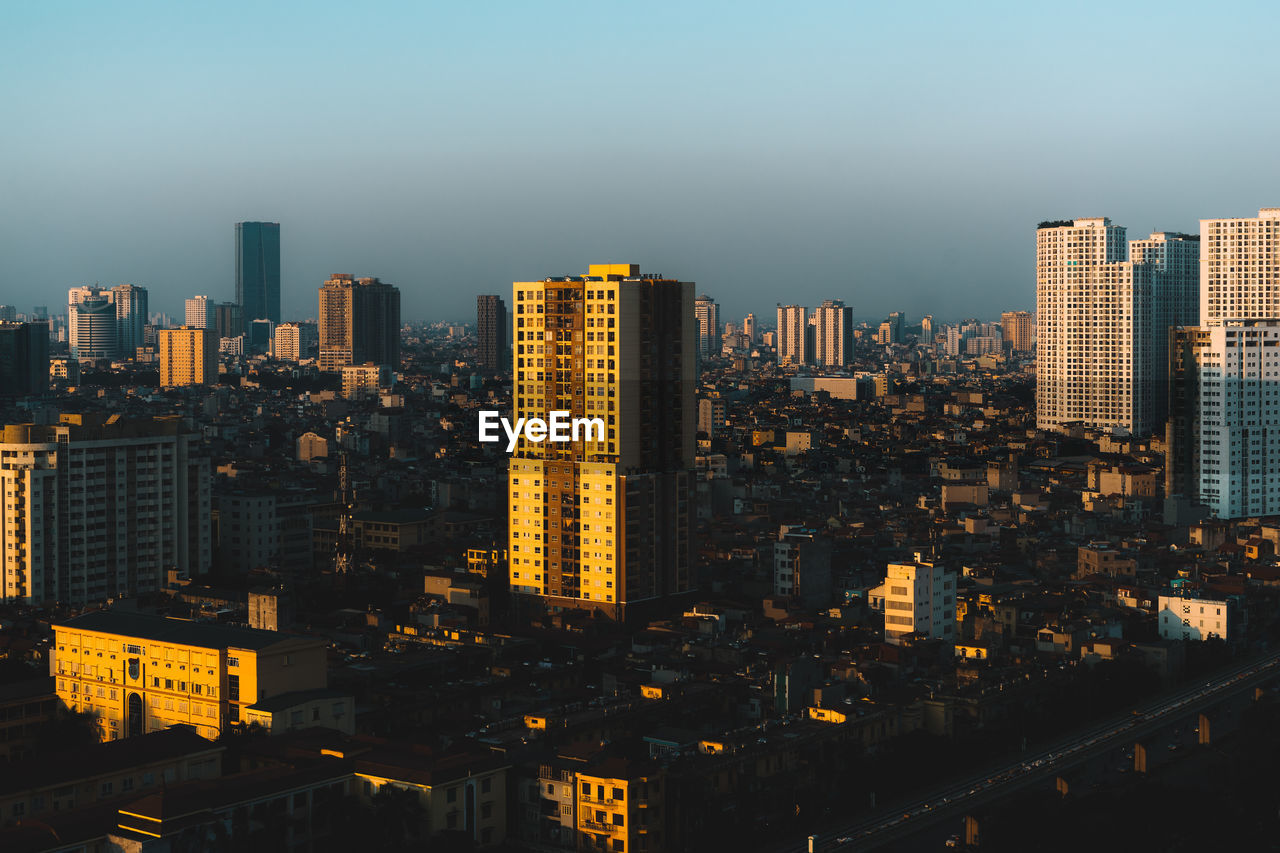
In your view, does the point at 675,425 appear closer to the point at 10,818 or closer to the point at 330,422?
the point at 10,818

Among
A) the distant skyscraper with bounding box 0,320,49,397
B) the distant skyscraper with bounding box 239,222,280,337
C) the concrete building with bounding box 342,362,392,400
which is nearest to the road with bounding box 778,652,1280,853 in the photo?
the distant skyscraper with bounding box 0,320,49,397

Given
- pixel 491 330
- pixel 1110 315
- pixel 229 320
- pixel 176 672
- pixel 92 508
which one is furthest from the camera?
pixel 229 320

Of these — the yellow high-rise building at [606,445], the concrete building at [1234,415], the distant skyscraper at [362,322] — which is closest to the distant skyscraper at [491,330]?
the distant skyscraper at [362,322]

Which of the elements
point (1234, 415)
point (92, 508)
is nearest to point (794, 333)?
point (1234, 415)

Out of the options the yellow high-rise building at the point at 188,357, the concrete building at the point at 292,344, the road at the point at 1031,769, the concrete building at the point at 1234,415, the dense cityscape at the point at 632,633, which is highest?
the concrete building at the point at 292,344

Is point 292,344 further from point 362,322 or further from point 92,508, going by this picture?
point 92,508

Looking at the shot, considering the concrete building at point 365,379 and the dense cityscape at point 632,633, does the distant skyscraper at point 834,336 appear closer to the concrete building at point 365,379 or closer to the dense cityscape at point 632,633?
the concrete building at point 365,379
